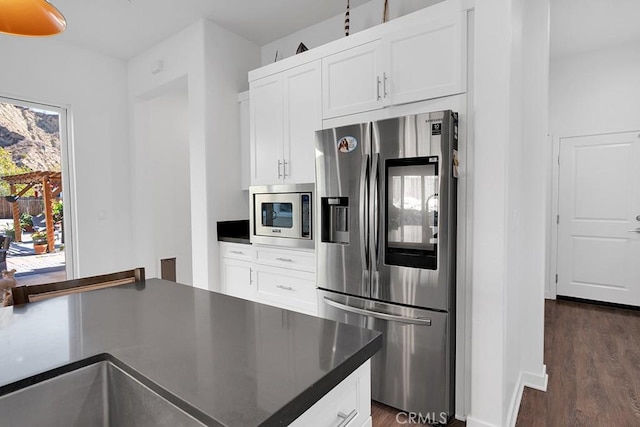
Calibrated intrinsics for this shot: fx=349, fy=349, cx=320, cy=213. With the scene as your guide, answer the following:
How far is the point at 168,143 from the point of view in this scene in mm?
4363

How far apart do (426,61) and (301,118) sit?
104 cm

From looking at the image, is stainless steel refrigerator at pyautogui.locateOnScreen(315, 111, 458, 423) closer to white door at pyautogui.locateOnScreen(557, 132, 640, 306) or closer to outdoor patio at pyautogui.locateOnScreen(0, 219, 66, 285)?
outdoor patio at pyautogui.locateOnScreen(0, 219, 66, 285)

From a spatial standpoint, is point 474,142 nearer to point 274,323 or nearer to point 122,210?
point 274,323

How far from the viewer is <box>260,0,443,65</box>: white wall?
2.67m

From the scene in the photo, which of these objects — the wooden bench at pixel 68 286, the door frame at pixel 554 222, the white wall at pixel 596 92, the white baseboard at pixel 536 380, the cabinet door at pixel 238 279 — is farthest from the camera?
the door frame at pixel 554 222

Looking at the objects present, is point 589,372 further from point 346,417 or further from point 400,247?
point 346,417

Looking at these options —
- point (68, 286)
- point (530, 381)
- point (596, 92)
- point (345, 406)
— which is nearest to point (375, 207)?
point (345, 406)

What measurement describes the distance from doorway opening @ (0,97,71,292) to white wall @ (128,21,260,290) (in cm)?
124

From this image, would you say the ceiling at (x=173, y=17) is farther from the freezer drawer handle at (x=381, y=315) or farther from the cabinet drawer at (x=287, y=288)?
the freezer drawer handle at (x=381, y=315)

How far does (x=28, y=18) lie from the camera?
1192 millimetres

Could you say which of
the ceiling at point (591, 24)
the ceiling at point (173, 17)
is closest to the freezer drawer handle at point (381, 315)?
the ceiling at point (173, 17)

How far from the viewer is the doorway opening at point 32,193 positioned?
323 cm

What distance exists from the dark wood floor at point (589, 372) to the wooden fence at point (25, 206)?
4.34m
